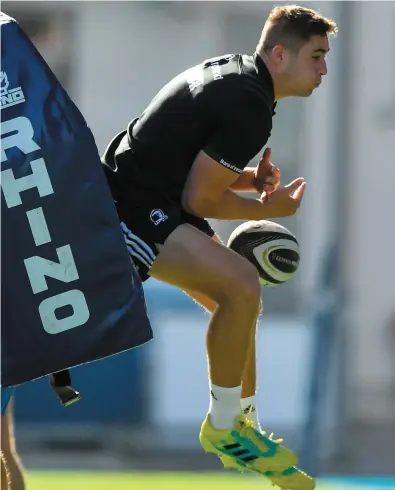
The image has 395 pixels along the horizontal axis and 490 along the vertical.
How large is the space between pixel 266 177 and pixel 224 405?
0.93m

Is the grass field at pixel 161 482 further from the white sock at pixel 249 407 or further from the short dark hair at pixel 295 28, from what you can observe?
the short dark hair at pixel 295 28

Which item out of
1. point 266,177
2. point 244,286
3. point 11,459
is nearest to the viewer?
point 244,286

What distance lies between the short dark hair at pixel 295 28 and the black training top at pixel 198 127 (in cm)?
11

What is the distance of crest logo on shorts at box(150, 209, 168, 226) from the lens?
5.12 m

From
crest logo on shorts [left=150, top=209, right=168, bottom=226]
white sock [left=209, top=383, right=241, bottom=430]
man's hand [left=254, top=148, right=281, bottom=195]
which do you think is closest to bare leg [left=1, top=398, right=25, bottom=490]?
white sock [left=209, top=383, right=241, bottom=430]

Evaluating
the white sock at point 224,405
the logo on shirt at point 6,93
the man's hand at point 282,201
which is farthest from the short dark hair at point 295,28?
the white sock at point 224,405

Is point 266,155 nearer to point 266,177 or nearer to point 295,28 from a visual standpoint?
point 266,177

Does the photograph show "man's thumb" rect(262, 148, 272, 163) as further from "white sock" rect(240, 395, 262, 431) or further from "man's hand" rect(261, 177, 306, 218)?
"white sock" rect(240, 395, 262, 431)

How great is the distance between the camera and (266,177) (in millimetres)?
5281

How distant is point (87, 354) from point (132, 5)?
8074 millimetres

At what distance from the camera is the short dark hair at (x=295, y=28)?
16.9 feet

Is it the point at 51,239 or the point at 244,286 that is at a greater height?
the point at 51,239

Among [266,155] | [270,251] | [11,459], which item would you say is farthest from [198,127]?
[11,459]

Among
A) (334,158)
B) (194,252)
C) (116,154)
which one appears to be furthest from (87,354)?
(334,158)
